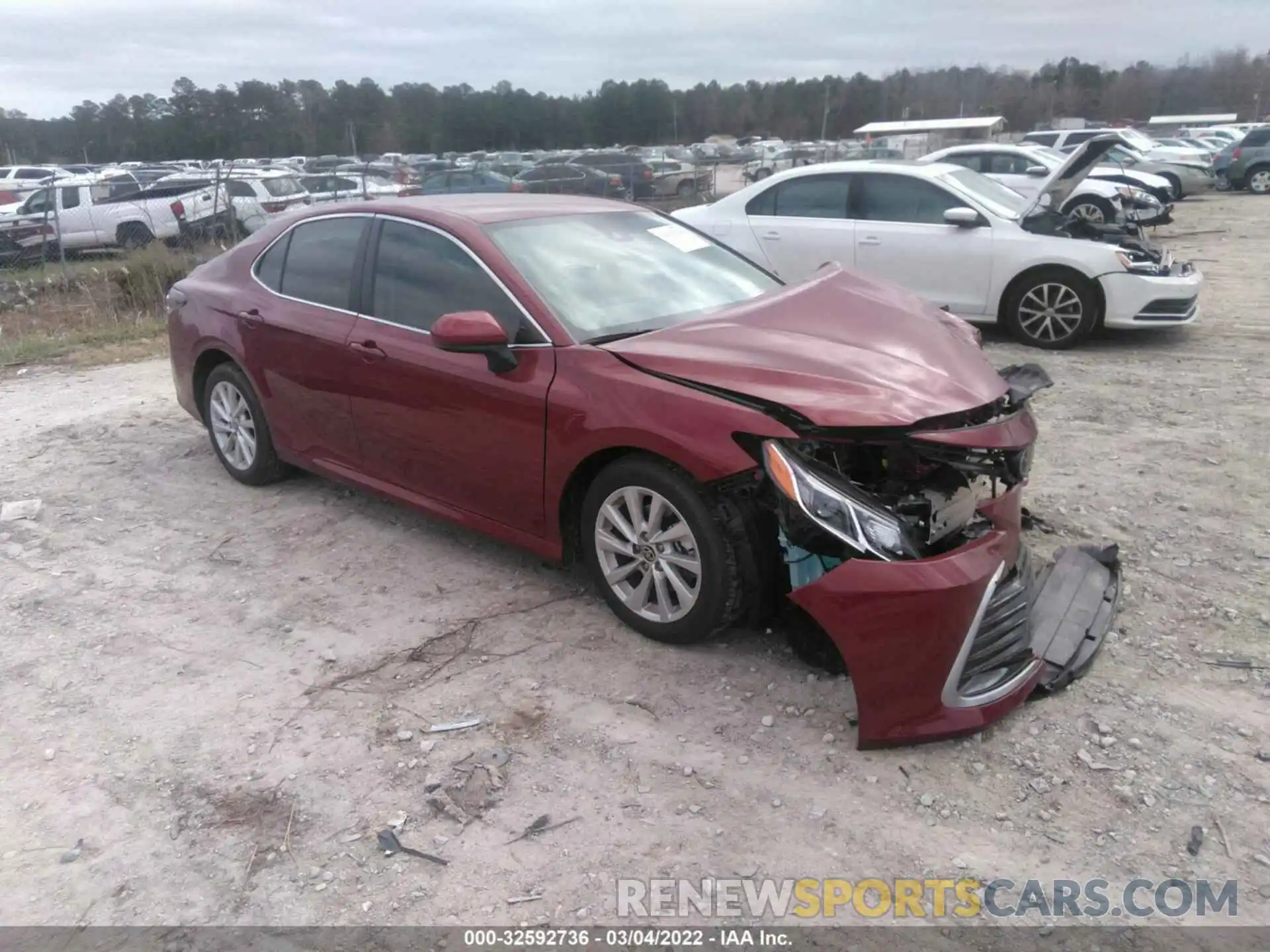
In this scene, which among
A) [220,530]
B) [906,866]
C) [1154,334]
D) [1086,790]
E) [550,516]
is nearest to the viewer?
[906,866]

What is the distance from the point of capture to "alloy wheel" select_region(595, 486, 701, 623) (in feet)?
11.6

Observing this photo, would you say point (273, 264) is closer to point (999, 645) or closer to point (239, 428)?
point (239, 428)

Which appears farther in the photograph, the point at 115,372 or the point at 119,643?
the point at 115,372

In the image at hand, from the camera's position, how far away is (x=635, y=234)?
4.68m

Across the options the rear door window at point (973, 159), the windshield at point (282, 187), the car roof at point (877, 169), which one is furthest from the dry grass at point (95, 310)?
the rear door window at point (973, 159)

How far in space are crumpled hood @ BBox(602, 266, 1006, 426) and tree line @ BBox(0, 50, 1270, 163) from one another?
46.0 metres

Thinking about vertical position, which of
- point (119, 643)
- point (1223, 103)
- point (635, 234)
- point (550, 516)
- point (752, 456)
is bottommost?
point (119, 643)

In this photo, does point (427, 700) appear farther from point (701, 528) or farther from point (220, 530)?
point (220, 530)

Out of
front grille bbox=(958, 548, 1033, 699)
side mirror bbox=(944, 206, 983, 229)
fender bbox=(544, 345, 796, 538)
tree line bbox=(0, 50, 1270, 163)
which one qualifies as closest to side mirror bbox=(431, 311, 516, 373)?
fender bbox=(544, 345, 796, 538)

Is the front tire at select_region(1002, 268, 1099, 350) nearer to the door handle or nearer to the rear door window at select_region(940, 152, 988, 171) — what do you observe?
the door handle

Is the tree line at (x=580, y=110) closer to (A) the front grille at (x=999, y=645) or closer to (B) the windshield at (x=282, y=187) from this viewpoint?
(B) the windshield at (x=282, y=187)

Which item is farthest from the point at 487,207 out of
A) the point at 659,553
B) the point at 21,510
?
the point at 21,510

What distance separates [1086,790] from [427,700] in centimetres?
217

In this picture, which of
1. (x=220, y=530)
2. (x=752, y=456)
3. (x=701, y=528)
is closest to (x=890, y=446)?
(x=752, y=456)
